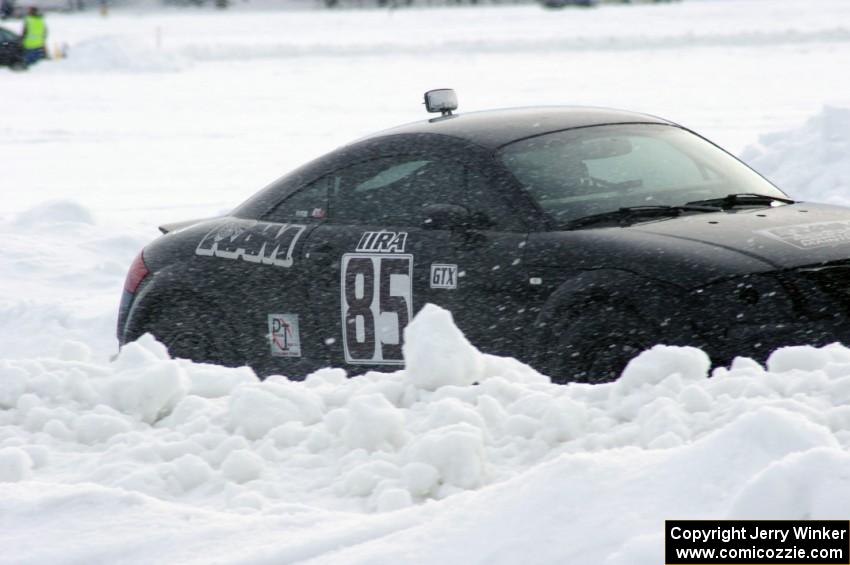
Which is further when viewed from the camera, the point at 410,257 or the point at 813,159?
the point at 813,159

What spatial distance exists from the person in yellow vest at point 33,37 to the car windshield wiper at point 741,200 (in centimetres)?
3046

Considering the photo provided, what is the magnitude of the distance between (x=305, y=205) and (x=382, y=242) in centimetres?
66

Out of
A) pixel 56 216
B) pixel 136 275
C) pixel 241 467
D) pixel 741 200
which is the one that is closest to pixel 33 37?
pixel 56 216

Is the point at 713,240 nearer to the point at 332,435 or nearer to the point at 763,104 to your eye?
the point at 332,435

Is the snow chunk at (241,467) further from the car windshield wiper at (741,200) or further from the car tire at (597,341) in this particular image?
the car windshield wiper at (741,200)

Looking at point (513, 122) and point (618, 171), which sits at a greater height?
point (513, 122)

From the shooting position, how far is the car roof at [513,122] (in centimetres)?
596

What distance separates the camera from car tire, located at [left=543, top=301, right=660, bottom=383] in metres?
5.06

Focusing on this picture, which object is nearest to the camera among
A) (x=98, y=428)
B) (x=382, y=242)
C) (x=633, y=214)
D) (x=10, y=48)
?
(x=98, y=428)

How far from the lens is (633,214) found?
5535 millimetres

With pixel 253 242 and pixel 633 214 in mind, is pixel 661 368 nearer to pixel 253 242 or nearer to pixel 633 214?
pixel 633 214

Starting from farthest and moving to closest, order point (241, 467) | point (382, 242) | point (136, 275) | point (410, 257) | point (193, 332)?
point (136, 275) → point (193, 332) → point (382, 242) → point (410, 257) → point (241, 467)

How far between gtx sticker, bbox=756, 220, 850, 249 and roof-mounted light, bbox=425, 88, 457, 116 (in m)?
1.95

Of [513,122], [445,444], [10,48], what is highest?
[513,122]
